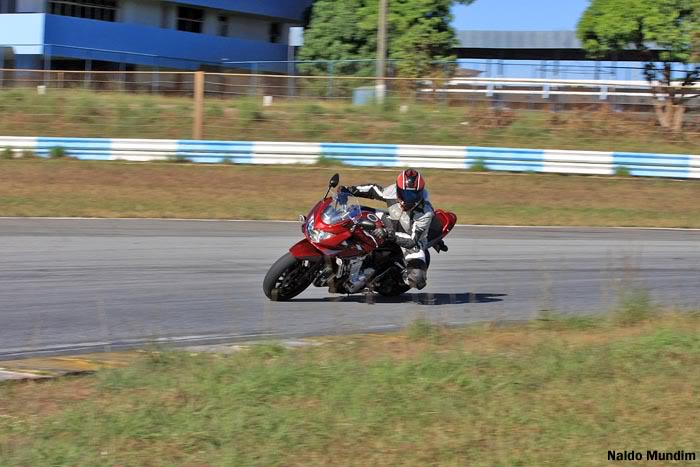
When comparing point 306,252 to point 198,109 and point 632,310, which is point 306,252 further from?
point 198,109

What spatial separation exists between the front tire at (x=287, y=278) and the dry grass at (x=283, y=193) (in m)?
7.56

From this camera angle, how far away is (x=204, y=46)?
4484cm

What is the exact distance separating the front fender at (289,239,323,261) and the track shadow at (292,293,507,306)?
85 cm

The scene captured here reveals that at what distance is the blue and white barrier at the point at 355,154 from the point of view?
2231 centimetres

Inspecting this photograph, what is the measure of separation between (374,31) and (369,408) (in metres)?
37.9

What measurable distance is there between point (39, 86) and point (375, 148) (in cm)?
950

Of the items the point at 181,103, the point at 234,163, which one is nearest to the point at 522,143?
the point at 234,163

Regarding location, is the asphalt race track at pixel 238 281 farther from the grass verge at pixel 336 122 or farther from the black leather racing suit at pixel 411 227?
the grass verge at pixel 336 122

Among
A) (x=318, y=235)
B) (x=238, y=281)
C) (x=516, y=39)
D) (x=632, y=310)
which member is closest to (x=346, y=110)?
(x=238, y=281)

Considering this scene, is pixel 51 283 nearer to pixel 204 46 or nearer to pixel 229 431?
pixel 229 431

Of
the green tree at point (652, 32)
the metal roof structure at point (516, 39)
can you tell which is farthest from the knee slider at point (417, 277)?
the metal roof structure at point (516, 39)

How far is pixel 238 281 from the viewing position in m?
10.5

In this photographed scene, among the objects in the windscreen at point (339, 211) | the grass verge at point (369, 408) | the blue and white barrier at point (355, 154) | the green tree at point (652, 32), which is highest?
the green tree at point (652, 32)

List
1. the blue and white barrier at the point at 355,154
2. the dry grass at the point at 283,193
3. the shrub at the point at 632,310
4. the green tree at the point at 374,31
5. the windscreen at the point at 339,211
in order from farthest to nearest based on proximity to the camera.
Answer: the green tree at the point at 374,31 < the blue and white barrier at the point at 355,154 < the dry grass at the point at 283,193 < the windscreen at the point at 339,211 < the shrub at the point at 632,310
